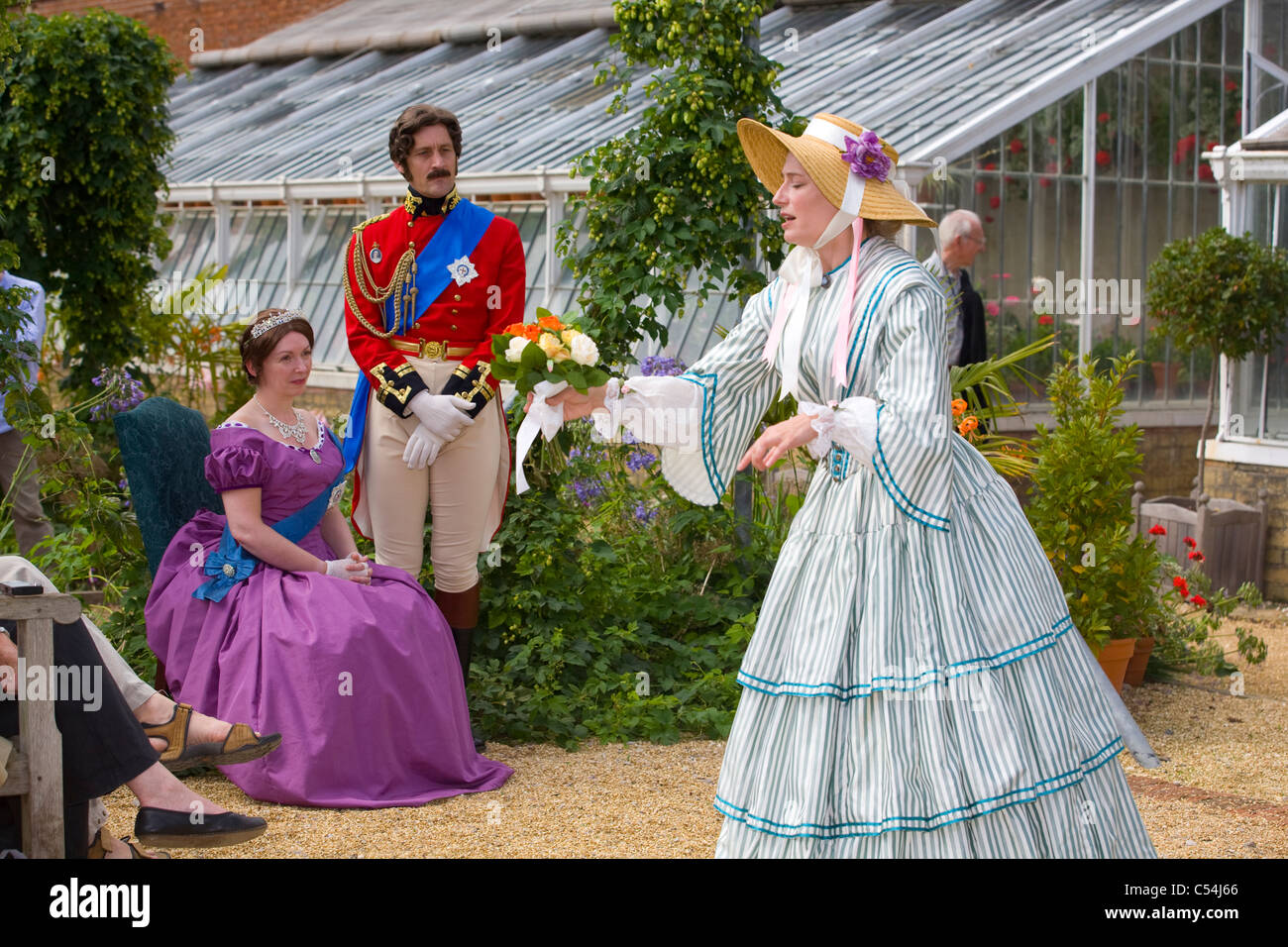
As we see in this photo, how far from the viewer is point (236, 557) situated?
14.4ft

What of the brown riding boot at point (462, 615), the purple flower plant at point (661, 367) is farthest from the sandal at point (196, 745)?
the purple flower plant at point (661, 367)

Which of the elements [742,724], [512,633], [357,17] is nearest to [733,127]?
[512,633]

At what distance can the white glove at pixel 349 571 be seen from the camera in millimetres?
4375

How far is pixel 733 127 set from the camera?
552cm

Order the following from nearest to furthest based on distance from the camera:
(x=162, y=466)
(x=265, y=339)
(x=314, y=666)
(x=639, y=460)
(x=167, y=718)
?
(x=167, y=718) < (x=314, y=666) < (x=265, y=339) < (x=162, y=466) < (x=639, y=460)

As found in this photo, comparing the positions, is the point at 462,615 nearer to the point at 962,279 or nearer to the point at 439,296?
the point at 439,296

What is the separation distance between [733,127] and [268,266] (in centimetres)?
756

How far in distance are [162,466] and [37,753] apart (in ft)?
5.16

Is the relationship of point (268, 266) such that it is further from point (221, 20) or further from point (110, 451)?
point (221, 20)

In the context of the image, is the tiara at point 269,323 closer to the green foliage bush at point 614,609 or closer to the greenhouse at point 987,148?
the green foliage bush at point 614,609

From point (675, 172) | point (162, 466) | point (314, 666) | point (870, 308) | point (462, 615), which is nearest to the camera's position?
point (870, 308)

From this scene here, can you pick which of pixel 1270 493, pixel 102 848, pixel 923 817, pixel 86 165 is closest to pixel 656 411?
pixel 923 817

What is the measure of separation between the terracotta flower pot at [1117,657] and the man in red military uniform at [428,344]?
2317 mm

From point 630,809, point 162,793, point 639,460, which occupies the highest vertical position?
point 639,460
